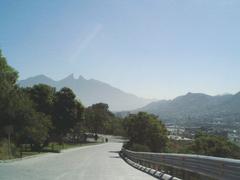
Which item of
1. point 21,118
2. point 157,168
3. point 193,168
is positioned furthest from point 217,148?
point 193,168

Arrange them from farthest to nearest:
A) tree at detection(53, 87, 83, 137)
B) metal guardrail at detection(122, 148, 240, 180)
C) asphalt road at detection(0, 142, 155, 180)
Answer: tree at detection(53, 87, 83, 137), asphalt road at detection(0, 142, 155, 180), metal guardrail at detection(122, 148, 240, 180)

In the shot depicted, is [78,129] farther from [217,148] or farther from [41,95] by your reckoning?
[217,148]

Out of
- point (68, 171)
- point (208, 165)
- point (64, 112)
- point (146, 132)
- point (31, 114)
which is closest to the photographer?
point (208, 165)

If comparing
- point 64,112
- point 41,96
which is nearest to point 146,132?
point 64,112

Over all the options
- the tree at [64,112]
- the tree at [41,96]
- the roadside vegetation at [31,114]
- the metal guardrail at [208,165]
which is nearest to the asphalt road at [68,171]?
the metal guardrail at [208,165]

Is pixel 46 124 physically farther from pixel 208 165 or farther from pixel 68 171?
pixel 208 165

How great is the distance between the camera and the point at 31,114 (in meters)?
50.5

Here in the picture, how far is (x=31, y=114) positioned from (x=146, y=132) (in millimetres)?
33895

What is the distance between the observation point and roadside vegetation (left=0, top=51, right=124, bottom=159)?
48.2 meters

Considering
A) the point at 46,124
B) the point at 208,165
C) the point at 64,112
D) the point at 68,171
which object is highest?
the point at 64,112

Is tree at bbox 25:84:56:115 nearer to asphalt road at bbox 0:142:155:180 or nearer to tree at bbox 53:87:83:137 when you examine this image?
tree at bbox 53:87:83:137

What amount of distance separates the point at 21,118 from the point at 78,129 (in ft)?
A: 251

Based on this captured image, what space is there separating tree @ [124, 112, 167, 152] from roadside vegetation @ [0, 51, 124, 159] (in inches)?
387

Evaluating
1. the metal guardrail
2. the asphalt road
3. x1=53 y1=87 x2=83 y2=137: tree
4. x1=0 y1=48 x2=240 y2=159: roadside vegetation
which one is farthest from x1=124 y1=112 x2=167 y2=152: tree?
the metal guardrail
